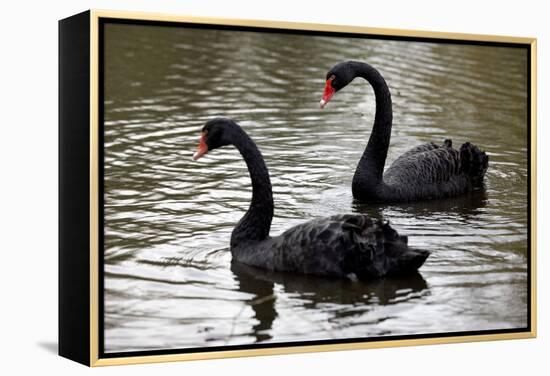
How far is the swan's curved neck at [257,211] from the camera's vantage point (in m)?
8.20

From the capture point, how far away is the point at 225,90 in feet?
31.1

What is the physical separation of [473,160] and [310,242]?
6.72 ft

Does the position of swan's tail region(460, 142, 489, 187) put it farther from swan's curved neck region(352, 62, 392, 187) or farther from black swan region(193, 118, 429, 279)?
black swan region(193, 118, 429, 279)

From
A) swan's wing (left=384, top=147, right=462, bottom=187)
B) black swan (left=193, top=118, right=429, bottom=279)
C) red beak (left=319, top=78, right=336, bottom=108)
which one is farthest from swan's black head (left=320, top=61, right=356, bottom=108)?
black swan (left=193, top=118, right=429, bottom=279)

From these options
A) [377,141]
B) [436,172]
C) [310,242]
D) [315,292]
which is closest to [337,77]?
[377,141]

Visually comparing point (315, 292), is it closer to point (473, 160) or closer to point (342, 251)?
point (342, 251)

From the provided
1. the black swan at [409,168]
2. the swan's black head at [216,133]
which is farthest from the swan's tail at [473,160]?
the swan's black head at [216,133]

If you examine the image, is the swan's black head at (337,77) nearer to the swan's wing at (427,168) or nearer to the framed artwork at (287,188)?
the framed artwork at (287,188)

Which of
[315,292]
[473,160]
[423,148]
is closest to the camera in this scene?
[315,292]

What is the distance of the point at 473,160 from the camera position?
9.59 meters

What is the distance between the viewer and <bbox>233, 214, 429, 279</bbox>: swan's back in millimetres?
7941

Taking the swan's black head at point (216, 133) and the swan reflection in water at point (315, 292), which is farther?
the swan's black head at point (216, 133)

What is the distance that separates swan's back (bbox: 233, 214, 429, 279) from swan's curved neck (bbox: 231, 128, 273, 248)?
14 cm

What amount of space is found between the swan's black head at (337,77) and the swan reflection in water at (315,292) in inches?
55.9
